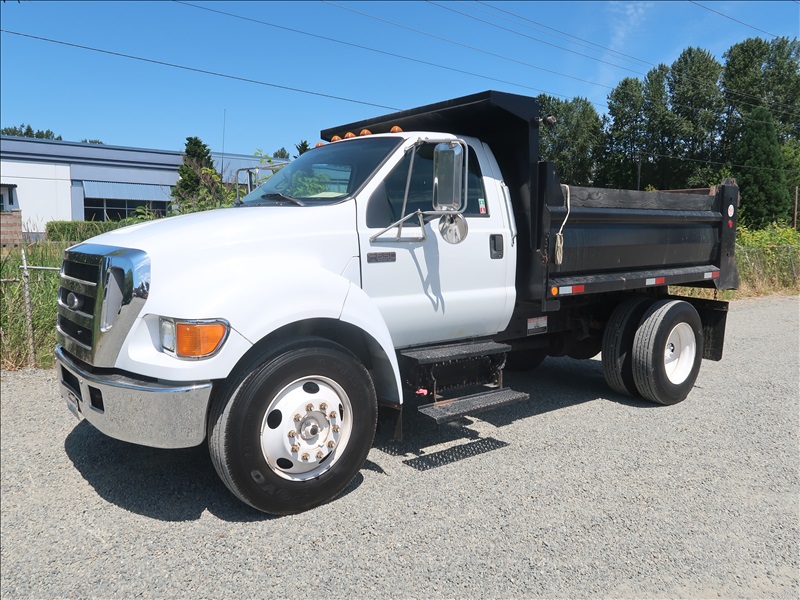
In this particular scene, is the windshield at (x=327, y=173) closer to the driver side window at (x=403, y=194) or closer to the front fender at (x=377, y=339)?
the driver side window at (x=403, y=194)

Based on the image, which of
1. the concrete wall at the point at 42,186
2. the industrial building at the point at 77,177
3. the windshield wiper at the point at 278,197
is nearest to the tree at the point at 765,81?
the industrial building at the point at 77,177

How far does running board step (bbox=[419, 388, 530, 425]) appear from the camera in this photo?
15.0ft

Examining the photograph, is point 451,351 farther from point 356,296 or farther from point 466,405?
point 356,296

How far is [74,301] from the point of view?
13.5ft

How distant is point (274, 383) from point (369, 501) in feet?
3.41

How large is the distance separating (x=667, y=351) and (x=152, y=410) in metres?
5.16

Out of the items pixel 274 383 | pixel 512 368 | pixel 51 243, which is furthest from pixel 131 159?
pixel 274 383

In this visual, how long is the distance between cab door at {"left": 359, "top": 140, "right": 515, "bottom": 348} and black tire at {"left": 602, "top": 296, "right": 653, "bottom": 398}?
5.65ft

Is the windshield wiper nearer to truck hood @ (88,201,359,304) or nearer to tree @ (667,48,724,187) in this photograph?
truck hood @ (88,201,359,304)

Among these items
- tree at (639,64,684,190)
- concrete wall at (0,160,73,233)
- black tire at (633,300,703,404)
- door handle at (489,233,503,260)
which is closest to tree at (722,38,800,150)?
tree at (639,64,684,190)

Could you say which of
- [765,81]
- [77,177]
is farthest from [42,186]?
[765,81]

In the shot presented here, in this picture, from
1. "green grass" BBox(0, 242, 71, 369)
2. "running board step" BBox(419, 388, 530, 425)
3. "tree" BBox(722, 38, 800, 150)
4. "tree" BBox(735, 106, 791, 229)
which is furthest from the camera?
"tree" BBox(722, 38, 800, 150)

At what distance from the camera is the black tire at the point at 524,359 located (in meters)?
7.55

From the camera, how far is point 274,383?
148 inches
